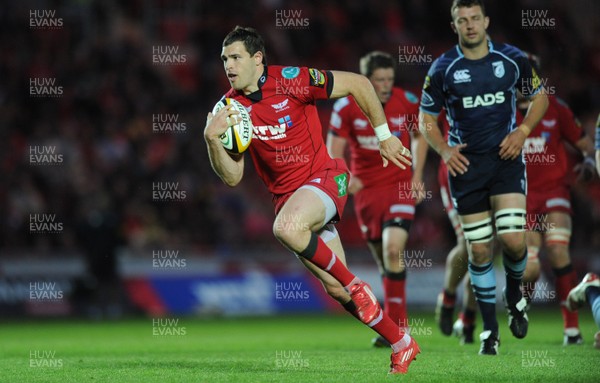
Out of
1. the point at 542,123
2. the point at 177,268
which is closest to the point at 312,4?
the point at 177,268

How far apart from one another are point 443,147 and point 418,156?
184 centimetres

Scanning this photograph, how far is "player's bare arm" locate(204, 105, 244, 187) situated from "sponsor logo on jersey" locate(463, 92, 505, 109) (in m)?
2.27

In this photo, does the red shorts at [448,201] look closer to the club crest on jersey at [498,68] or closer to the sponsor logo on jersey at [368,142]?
the sponsor logo on jersey at [368,142]

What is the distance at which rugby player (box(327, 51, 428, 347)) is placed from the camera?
33.4ft

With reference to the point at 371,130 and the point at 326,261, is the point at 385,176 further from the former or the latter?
the point at 326,261

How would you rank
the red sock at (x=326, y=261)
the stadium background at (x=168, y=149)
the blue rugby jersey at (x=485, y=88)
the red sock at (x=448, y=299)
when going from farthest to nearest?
Result: the stadium background at (x=168, y=149) < the red sock at (x=448, y=299) < the blue rugby jersey at (x=485, y=88) < the red sock at (x=326, y=261)

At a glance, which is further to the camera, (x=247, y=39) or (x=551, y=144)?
Answer: (x=551, y=144)

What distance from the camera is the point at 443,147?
338 inches

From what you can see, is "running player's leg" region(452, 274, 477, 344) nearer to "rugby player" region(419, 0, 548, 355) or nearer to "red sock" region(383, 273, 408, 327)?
"red sock" region(383, 273, 408, 327)

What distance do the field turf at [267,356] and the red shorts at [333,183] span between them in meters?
1.27

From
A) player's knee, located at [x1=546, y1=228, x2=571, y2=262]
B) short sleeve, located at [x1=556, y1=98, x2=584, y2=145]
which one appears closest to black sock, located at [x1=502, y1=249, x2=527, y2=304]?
player's knee, located at [x1=546, y1=228, x2=571, y2=262]

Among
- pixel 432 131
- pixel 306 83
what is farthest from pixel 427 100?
pixel 306 83

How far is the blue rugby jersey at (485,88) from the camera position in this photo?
840 centimetres

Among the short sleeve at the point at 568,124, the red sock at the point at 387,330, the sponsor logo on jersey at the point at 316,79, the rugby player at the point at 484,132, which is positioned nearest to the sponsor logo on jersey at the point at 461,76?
the rugby player at the point at 484,132
